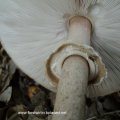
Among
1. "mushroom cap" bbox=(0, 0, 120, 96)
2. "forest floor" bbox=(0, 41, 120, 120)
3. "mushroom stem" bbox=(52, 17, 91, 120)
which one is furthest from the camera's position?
"forest floor" bbox=(0, 41, 120, 120)

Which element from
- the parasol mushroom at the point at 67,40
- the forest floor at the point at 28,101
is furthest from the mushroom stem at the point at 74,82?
the forest floor at the point at 28,101

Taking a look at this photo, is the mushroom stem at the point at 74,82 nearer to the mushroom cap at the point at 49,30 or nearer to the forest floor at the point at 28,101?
the mushroom cap at the point at 49,30

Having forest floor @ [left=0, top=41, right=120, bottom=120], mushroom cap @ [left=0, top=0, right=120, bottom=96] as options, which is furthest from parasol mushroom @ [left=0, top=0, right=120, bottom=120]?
forest floor @ [left=0, top=41, right=120, bottom=120]

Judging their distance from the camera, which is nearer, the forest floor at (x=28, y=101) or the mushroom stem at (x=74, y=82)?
the mushroom stem at (x=74, y=82)

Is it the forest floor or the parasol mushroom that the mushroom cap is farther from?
the forest floor

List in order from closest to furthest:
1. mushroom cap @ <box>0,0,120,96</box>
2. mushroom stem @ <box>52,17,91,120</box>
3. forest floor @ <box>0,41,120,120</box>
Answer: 1. mushroom stem @ <box>52,17,91,120</box>
2. mushroom cap @ <box>0,0,120,96</box>
3. forest floor @ <box>0,41,120,120</box>

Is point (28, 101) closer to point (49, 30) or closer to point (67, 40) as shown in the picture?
point (49, 30)

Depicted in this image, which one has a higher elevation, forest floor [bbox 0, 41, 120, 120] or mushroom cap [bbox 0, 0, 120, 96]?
mushroom cap [bbox 0, 0, 120, 96]
